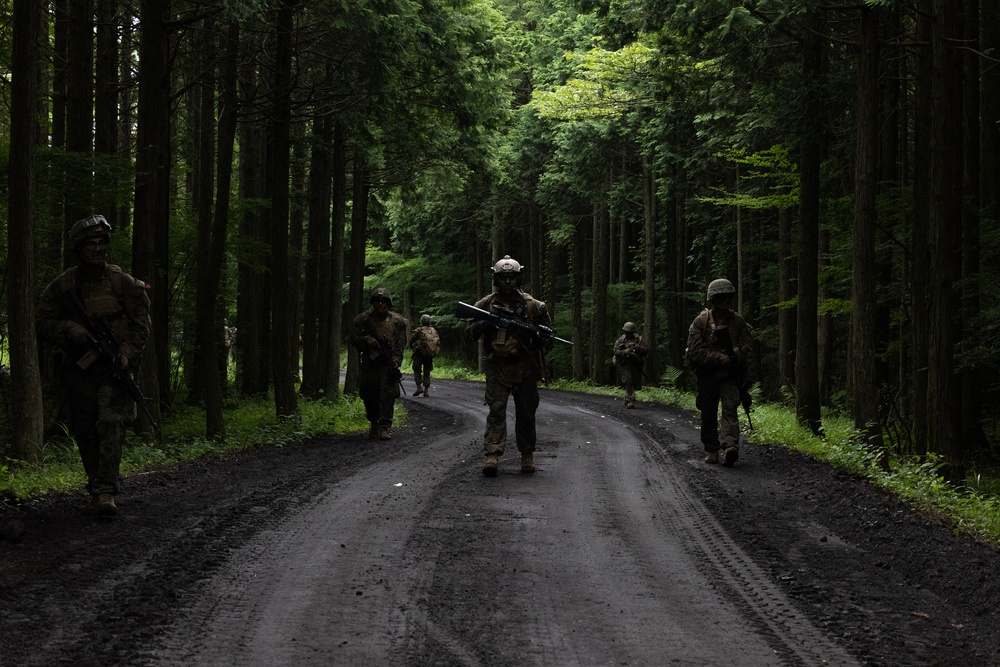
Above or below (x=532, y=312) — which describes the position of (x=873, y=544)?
below

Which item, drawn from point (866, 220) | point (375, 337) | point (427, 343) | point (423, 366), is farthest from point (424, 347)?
point (866, 220)

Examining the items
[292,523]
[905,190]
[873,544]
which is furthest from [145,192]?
[905,190]

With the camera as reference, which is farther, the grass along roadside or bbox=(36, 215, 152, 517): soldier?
the grass along roadside

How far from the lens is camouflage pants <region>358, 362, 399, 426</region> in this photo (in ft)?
51.0

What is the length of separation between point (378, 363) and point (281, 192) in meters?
3.39

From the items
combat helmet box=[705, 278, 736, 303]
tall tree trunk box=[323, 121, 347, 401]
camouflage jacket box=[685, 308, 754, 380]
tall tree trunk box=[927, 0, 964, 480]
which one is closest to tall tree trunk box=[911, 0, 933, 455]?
tall tree trunk box=[927, 0, 964, 480]

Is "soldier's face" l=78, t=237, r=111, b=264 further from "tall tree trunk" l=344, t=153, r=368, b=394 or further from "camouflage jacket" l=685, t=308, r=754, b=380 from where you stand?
"tall tree trunk" l=344, t=153, r=368, b=394

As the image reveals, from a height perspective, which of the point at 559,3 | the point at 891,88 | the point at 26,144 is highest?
the point at 559,3

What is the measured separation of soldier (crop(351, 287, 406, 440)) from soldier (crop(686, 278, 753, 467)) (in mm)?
5155

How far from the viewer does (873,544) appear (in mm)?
7605

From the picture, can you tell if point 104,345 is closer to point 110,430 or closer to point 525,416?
point 110,430

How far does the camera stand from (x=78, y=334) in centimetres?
773

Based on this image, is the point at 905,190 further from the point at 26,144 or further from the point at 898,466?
the point at 26,144

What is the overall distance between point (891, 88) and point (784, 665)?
16411mm
